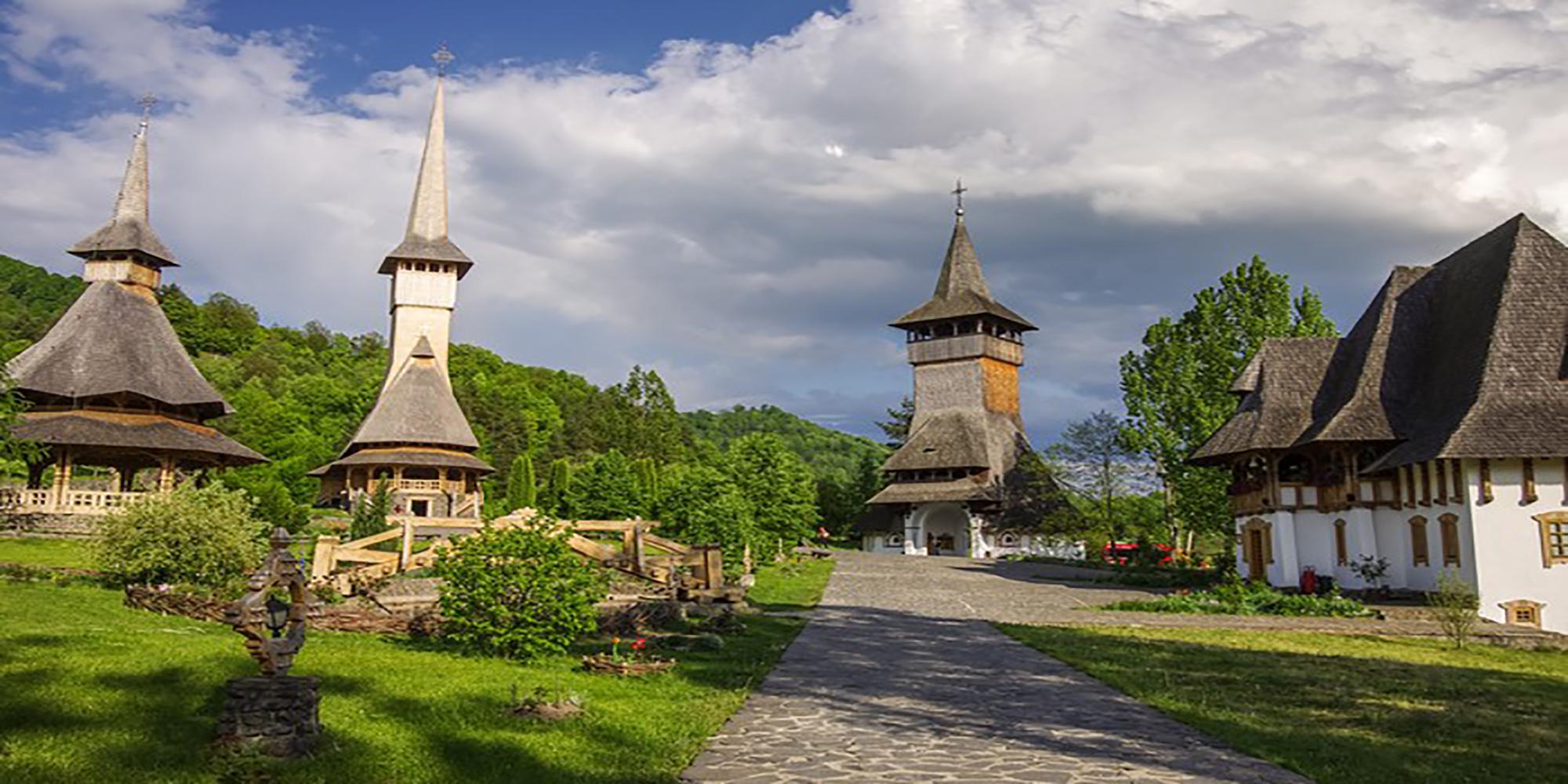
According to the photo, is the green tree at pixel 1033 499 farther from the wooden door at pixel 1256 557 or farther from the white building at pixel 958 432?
the wooden door at pixel 1256 557

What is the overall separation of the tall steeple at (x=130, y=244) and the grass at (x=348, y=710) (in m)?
26.6

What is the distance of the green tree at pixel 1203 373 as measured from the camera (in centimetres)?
4044

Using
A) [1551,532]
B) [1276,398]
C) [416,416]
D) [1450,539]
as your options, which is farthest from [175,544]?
[1276,398]

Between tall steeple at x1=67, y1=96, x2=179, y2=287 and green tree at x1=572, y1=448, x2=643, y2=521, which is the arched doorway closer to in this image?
green tree at x1=572, y1=448, x2=643, y2=521

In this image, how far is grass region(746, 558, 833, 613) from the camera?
2280 centimetres

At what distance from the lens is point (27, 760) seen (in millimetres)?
6488

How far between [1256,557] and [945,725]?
85.7 ft

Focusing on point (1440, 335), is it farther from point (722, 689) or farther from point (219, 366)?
point (219, 366)

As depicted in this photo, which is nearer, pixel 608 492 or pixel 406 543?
pixel 406 543

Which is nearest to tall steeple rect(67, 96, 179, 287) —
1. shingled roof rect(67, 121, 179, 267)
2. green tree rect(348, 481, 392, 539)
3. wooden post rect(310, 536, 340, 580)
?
shingled roof rect(67, 121, 179, 267)

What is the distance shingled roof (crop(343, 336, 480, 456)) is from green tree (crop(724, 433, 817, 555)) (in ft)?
37.7

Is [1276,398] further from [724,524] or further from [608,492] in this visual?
[608,492]

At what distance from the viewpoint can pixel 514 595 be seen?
12039mm

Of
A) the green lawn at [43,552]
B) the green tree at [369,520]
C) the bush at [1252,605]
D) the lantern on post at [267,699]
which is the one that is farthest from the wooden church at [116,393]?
the bush at [1252,605]
